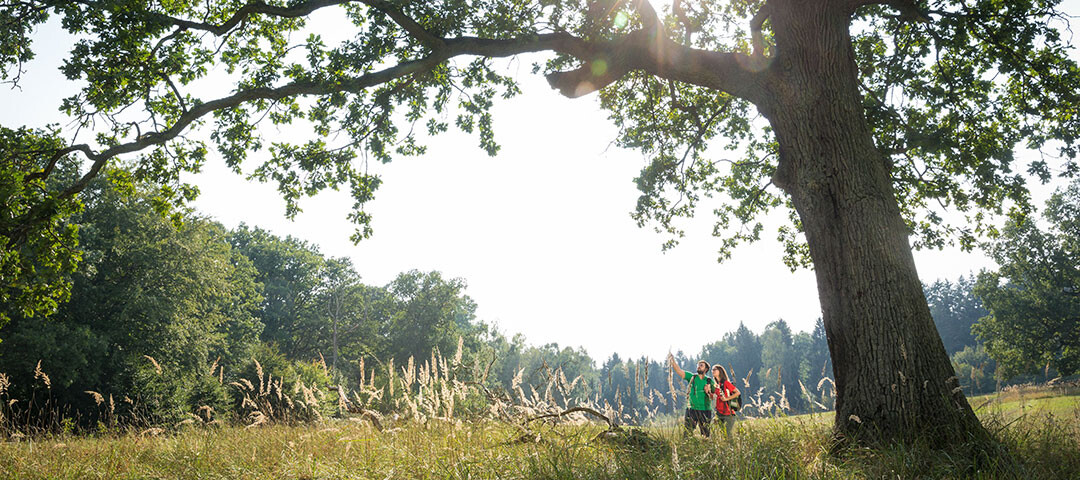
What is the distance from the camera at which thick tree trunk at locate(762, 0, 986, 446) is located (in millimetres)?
4582

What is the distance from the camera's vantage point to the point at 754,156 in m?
11.8

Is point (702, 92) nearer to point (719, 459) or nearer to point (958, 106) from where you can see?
point (958, 106)

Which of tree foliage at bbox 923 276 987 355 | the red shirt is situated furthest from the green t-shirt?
tree foliage at bbox 923 276 987 355

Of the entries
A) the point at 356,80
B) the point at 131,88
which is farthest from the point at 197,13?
the point at 356,80

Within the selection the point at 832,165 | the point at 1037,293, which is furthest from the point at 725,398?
the point at 1037,293

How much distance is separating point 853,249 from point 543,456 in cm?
372

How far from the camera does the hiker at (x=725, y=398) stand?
5.32 meters

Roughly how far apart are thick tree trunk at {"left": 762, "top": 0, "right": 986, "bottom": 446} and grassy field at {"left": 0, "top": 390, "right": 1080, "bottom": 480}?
426mm

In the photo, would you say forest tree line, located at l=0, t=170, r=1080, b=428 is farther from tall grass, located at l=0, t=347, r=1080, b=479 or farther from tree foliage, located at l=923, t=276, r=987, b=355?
tree foliage, located at l=923, t=276, r=987, b=355

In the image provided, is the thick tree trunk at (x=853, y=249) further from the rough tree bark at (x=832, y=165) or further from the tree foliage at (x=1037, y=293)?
Answer: the tree foliage at (x=1037, y=293)

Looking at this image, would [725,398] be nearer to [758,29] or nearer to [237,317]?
[758,29]

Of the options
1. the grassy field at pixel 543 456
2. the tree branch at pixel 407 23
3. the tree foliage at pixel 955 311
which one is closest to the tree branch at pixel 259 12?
the tree branch at pixel 407 23

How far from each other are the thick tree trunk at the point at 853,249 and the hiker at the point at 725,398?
990 mm

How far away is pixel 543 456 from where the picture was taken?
364 centimetres
